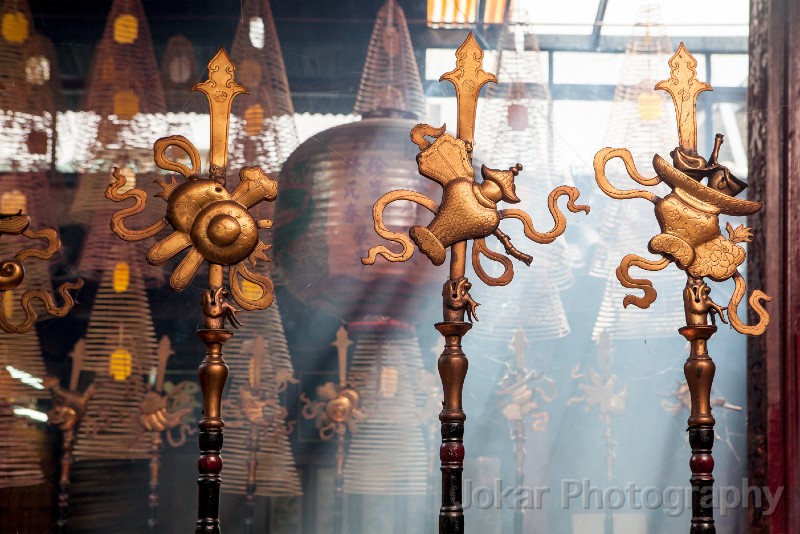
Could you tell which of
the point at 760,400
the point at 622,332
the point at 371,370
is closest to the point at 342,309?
the point at 371,370

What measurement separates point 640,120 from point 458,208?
1233 mm

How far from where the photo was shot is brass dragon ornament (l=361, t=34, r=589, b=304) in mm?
3486

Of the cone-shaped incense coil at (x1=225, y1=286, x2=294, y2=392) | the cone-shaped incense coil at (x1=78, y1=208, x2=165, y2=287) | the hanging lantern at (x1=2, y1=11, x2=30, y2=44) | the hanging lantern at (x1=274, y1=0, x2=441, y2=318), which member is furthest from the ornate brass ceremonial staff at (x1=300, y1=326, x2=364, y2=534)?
the hanging lantern at (x1=2, y1=11, x2=30, y2=44)

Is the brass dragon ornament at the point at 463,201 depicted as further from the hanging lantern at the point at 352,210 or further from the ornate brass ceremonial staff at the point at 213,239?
the hanging lantern at the point at 352,210

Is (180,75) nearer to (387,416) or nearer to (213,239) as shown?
(213,239)

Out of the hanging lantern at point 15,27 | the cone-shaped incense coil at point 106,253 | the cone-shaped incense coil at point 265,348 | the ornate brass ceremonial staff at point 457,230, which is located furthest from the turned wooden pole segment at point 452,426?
the hanging lantern at point 15,27

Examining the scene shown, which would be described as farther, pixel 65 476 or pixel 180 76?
pixel 180 76

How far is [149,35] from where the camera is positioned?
4496mm

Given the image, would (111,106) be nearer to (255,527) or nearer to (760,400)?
(255,527)

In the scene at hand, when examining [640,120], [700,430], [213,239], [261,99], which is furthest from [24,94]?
[700,430]

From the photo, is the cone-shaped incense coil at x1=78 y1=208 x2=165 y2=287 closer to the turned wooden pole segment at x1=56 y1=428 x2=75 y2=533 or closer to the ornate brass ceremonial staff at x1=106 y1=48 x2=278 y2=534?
the turned wooden pole segment at x1=56 y1=428 x2=75 y2=533

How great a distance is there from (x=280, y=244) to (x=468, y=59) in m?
1.05

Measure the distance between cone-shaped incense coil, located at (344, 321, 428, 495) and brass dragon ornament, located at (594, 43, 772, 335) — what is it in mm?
961

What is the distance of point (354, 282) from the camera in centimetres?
432
